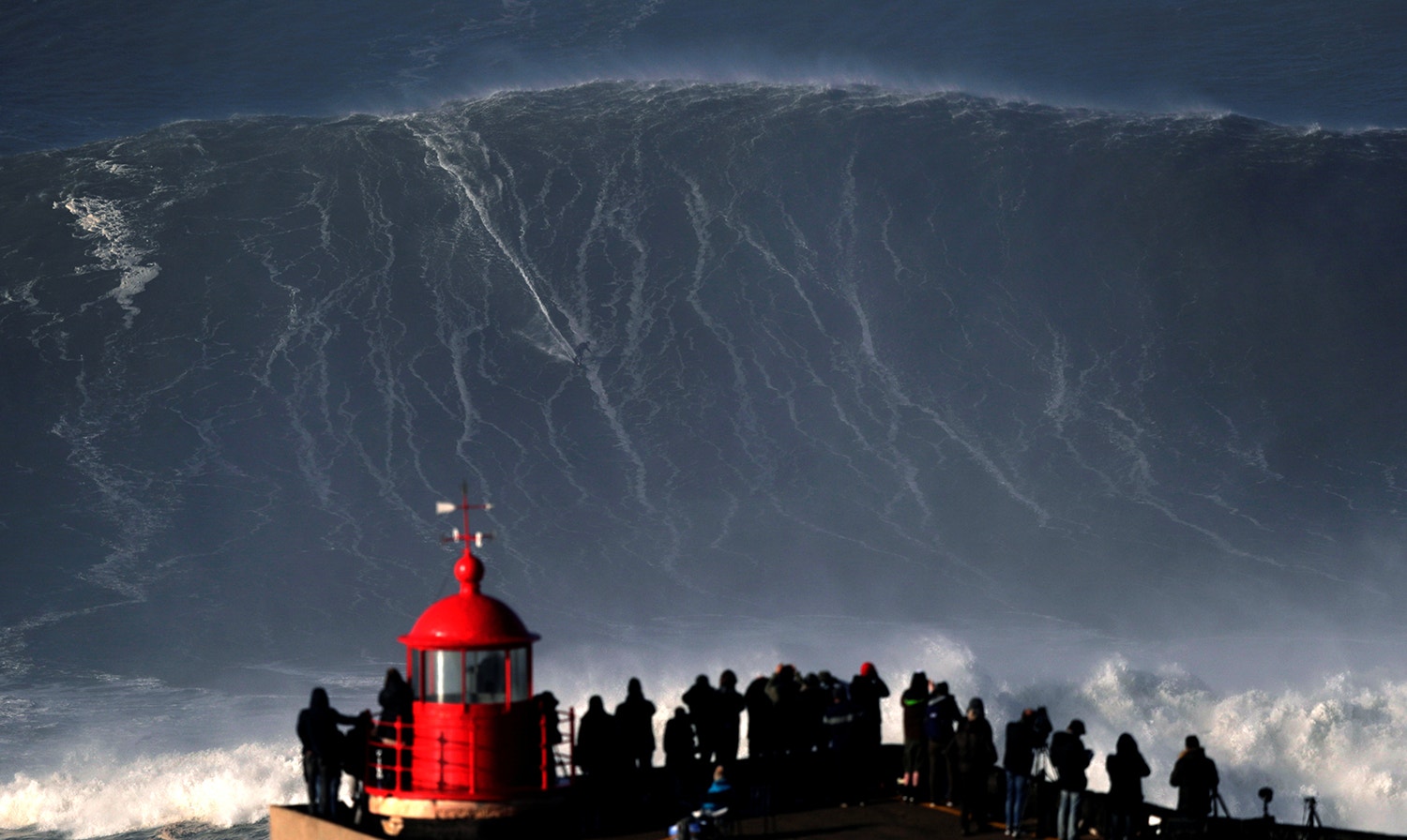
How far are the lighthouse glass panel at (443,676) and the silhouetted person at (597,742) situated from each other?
Result: 172 centimetres

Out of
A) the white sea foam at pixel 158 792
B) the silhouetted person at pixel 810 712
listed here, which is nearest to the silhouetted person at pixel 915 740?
the silhouetted person at pixel 810 712

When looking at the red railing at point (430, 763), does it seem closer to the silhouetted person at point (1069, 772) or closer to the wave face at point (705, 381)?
the silhouetted person at point (1069, 772)

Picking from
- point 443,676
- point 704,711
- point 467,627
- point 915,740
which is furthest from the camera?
point 915,740

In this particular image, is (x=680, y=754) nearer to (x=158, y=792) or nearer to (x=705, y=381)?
(x=158, y=792)

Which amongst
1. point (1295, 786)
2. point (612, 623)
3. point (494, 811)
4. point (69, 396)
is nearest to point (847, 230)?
point (612, 623)

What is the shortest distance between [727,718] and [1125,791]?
3.57m

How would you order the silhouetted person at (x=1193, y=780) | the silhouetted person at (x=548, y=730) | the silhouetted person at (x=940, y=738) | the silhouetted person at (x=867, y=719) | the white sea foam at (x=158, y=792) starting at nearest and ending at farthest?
1. the silhouetted person at (x=548, y=730)
2. the silhouetted person at (x=1193, y=780)
3. the silhouetted person at (x=940, y=738)
4. the silhouetted person at (x=867, y=719)
5. the white sea foam at (x=158, y=792)

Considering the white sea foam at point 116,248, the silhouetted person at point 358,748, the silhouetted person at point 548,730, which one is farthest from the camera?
the white sea foam at point 116,248

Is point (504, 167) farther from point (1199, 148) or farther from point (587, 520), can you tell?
point (1199, 148)

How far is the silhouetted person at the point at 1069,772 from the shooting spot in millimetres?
15734

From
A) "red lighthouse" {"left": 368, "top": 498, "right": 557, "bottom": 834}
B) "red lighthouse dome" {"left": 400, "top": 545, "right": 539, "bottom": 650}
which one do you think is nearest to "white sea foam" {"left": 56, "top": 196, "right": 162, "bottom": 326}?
"red lighthouse" {"left": 368, "top": 498, "right": 557, "bottom": 834}

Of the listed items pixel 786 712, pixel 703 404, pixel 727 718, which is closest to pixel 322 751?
pixel 727 718

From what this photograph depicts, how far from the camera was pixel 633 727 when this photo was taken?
54.2 feet

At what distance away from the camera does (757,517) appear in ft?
177
